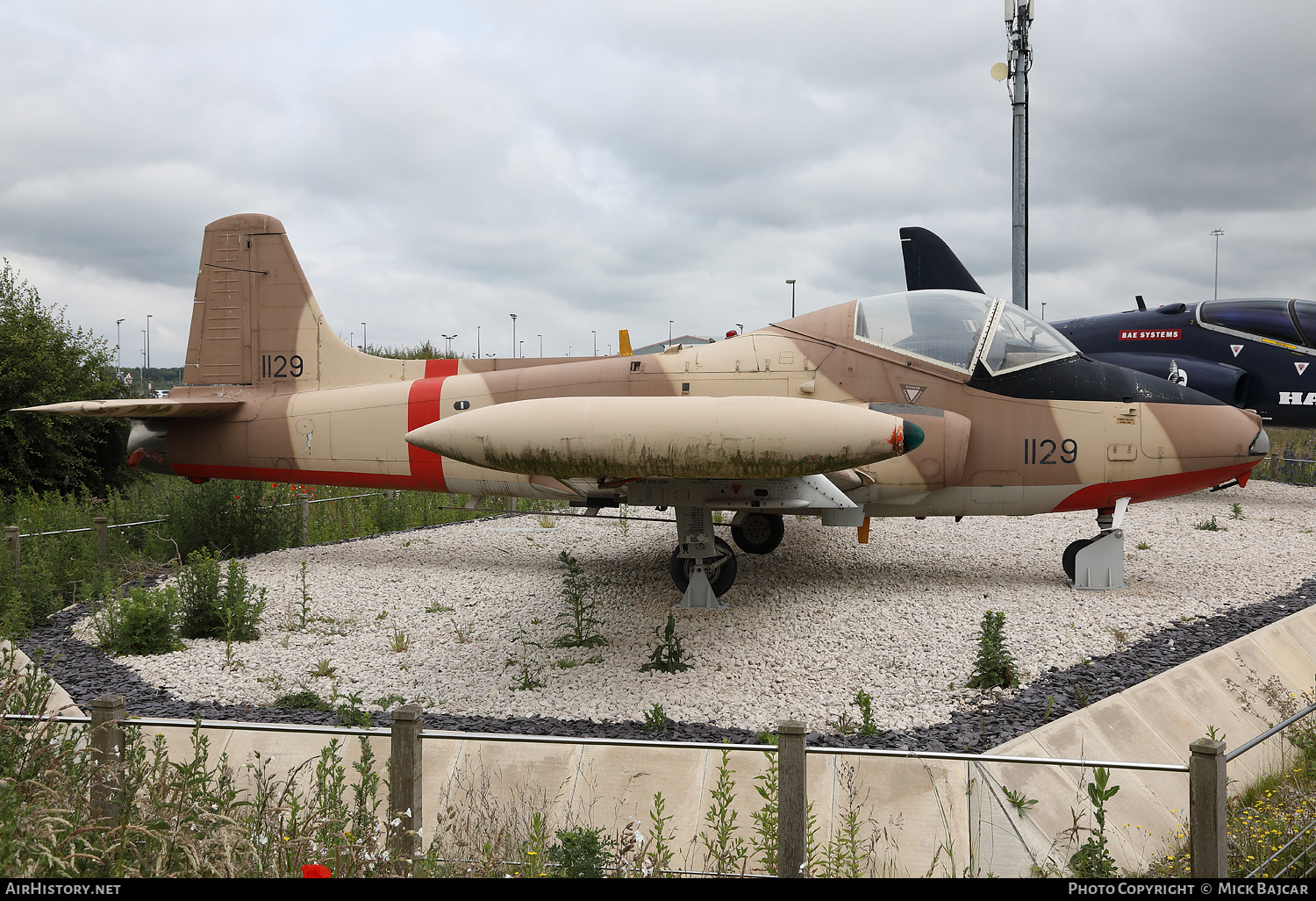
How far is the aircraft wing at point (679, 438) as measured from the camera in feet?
17.1

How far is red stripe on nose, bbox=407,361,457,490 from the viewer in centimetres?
859

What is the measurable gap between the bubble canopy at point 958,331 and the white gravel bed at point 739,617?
7.83ft

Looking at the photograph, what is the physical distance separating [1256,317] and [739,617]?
1155 centimetres

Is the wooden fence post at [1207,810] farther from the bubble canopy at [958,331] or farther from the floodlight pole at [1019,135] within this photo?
the floodlight pole at [1019,135]

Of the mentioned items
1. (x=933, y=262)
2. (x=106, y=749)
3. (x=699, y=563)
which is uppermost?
(x=933, y=262)

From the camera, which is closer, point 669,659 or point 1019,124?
point 669,659

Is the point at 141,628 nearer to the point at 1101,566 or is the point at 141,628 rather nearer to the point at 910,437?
the point at 910,437

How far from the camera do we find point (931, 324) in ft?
24.9

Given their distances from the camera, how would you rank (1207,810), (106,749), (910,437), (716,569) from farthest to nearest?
1. (716,569)
2. (910,437)
3. (106,749)
4. (1207,810)

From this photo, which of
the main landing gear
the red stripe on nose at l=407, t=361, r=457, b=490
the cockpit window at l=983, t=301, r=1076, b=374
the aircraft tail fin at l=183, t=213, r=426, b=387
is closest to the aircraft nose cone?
the cockpit window at l=983, t=301, r=1076, b=374

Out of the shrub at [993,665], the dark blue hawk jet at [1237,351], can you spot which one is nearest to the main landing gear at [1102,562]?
the shrub at [993,665]

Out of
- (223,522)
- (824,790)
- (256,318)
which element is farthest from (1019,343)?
(223,522)

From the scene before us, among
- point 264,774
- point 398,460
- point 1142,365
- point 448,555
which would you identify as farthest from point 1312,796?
point 1142,365
